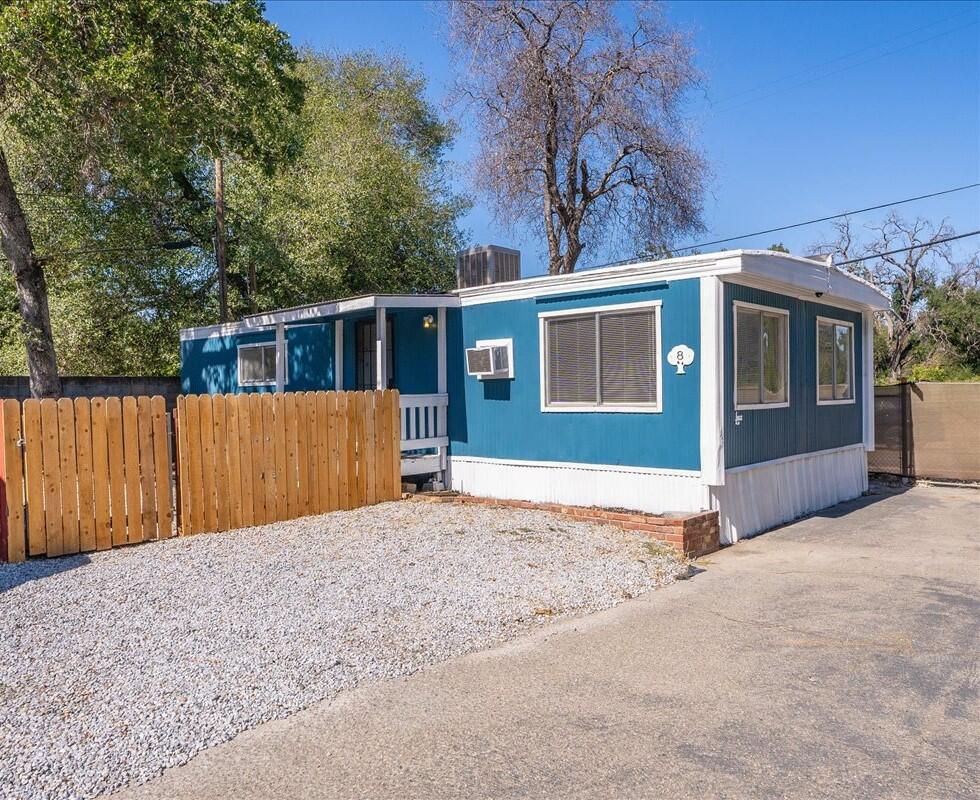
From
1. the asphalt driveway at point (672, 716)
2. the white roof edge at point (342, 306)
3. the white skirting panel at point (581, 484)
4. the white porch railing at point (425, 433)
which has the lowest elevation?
the asphalt driveway at point (672, 716)

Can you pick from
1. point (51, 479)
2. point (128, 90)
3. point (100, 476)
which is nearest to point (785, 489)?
point (100, 476)

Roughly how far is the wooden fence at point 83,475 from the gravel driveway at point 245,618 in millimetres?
248

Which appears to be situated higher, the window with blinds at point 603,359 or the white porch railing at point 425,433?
the window with blinds at point 603,359

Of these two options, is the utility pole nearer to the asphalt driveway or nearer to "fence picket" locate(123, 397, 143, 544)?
"fence picket" locate(123, 397, 143, 544)

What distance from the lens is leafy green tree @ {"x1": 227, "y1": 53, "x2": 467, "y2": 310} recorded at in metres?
16.5

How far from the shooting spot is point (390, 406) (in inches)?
355

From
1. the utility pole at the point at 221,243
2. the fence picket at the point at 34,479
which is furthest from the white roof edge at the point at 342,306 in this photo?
the fence picket at the point at 34,479

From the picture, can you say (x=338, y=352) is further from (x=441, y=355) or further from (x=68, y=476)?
(x=68, y=476)

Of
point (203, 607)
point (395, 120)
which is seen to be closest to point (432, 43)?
point (395, 120)

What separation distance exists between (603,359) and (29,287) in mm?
7882

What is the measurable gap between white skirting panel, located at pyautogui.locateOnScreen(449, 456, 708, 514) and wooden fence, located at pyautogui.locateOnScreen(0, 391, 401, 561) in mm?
1096

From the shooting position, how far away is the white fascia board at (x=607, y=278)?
7426 millimetres

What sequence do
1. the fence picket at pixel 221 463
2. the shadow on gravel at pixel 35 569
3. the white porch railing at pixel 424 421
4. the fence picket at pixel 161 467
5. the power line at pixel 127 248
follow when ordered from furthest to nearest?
1. the power line at pixel 127 248
2. the white porch railing at pixel 424 421
3. the fence picket at pixel 221 463
4. the fence picket at pixel 161 467
5. the shadow on gravel at pixel 35 569

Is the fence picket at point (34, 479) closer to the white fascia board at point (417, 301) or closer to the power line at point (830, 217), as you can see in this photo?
the white fascia board at point (417, 301)
